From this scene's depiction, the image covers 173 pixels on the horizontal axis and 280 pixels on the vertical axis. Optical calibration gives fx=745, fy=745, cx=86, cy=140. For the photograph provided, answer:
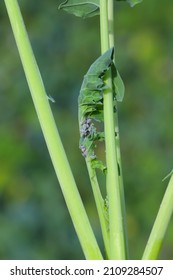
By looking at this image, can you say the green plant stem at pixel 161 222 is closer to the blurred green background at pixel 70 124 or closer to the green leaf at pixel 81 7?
the green leaf at pixel 81 7

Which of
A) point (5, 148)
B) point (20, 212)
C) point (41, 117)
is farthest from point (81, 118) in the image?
point (5, 148)

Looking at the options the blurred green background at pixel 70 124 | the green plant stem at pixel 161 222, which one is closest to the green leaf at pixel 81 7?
the green plant stem at pixel 161 222

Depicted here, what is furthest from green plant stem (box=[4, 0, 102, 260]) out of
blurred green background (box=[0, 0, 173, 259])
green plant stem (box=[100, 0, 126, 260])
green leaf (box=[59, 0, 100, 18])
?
blurred green background (box=[0, 0, 173, 259])

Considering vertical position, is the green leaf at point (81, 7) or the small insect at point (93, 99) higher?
the green leaf at point (81, 7)

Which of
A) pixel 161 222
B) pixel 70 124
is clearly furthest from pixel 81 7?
pixel 70 124

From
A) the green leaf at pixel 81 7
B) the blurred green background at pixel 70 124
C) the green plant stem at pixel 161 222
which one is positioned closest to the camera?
the green plant stem at pixel 161 222

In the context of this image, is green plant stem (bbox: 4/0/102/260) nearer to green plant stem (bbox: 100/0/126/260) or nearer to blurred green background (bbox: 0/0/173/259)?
green plant stem (bbox: 100/0/126/260)

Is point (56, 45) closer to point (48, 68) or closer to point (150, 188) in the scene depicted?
point (48, 68)
